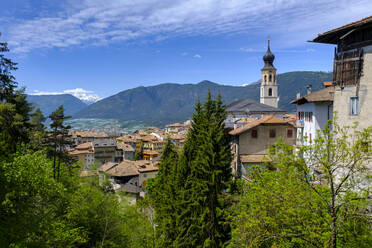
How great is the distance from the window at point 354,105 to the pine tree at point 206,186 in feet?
29.5

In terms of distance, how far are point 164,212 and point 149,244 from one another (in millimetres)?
2906

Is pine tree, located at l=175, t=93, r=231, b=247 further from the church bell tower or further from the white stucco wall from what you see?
the church bell tower

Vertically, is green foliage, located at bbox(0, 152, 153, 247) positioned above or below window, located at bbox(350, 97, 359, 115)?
below

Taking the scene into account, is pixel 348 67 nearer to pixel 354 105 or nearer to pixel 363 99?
pixel 363 99

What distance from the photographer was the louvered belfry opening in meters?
16.4

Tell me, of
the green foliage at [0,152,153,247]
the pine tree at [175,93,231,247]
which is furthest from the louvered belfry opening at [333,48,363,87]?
the green foliage at [0,152,153,247]

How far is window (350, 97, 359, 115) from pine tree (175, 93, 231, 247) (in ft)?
29.5

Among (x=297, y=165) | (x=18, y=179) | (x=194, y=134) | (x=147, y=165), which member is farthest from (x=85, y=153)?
(x=297, y=165)

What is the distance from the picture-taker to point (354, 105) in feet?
55.0

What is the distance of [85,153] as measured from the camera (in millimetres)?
93875

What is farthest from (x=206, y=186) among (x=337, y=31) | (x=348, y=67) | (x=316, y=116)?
(x=316, y=116)

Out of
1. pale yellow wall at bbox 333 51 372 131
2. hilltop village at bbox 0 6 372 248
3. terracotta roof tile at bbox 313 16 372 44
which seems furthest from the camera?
pale yellow wall at bbox 333 51 372 131

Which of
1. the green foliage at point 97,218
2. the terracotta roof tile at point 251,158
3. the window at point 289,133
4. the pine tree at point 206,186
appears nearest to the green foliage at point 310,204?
the pine tree at point 206,186

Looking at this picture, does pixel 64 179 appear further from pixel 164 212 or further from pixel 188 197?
pixel 188 197
